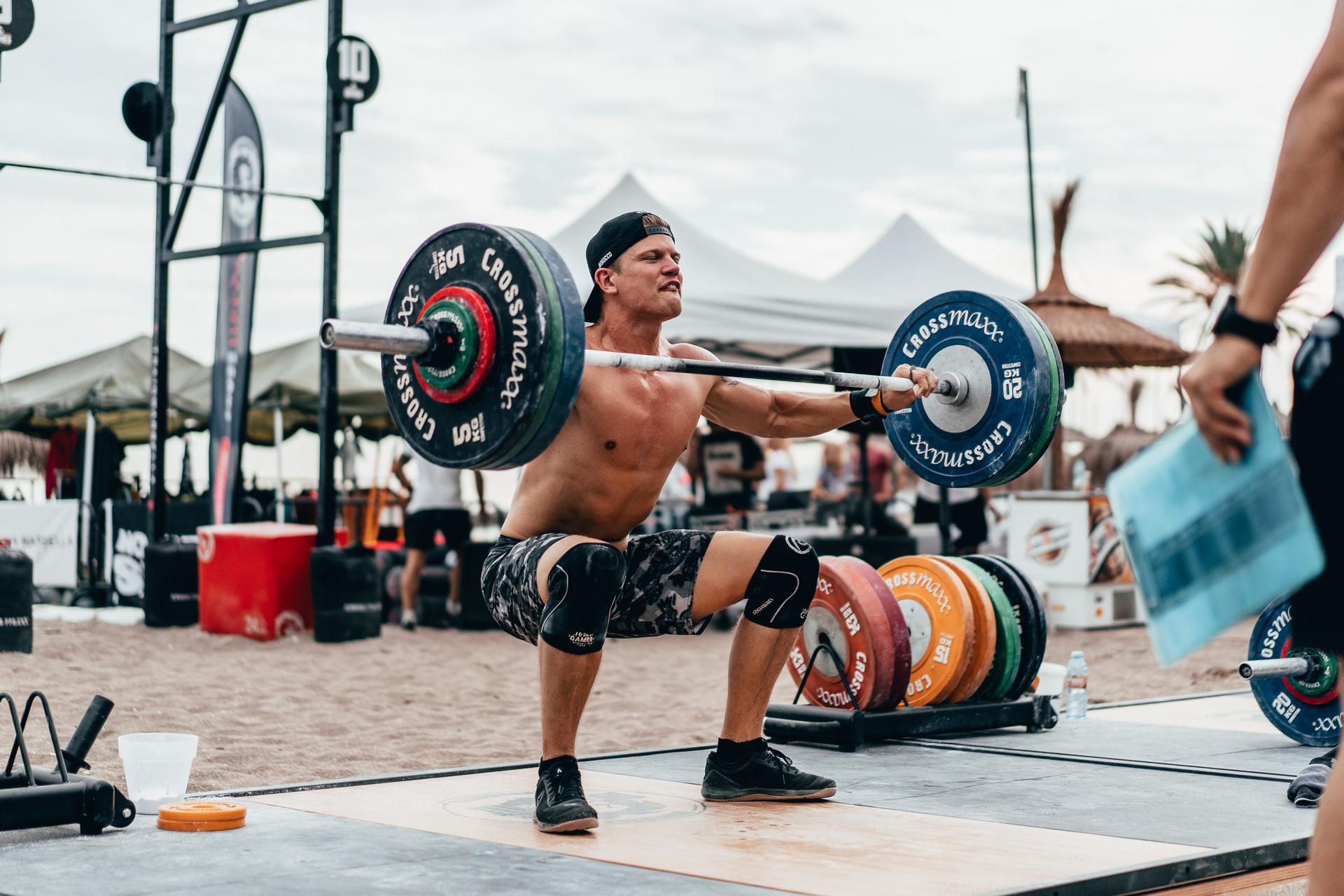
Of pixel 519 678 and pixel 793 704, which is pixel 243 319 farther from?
pixel 793 704

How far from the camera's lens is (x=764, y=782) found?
2896mm

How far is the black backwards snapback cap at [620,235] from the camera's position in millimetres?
2865

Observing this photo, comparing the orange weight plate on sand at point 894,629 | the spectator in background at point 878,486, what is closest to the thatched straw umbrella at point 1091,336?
the spectator in background at point 878,486

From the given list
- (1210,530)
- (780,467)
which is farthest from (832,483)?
(1210,530)

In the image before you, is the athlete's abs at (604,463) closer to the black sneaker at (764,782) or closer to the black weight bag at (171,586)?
the black sneaker at (764,782)

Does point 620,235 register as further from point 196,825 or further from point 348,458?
point 348,458

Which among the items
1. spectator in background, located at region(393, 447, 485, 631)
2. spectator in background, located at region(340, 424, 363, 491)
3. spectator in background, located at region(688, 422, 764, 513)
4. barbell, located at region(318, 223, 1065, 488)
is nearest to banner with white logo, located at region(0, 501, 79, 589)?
spectator in background, located at region(393, 447, 485, 631)

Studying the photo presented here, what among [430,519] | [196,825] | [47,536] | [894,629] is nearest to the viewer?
[196,825]

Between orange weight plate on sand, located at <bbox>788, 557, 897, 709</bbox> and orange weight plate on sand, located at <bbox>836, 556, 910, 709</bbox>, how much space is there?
0.01m

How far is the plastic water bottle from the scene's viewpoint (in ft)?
14.0

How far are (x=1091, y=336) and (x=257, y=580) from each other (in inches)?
185

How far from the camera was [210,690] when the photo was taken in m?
5.43

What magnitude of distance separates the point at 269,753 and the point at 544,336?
7.66ft

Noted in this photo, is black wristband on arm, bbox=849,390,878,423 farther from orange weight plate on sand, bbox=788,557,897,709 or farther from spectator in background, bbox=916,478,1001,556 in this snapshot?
spectator in background, bbox=916,478,1001,556
